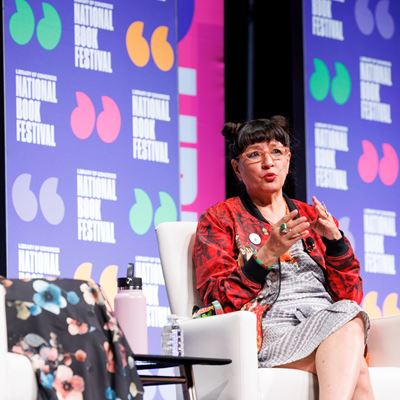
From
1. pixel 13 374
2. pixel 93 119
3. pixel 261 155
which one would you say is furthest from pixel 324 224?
pixel 93 119

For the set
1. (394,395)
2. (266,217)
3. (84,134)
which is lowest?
(394,395)

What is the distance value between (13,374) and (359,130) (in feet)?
11.4

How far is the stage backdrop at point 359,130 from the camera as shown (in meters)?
5.32

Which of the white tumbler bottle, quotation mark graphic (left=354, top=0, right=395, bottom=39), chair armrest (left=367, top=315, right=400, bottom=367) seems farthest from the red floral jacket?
quotation mark graphic (left=354, top=0, right=395, bottom=39)

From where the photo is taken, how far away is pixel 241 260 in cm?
325

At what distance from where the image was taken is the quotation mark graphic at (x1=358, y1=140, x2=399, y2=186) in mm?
5453

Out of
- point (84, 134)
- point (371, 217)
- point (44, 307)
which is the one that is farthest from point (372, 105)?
point (44, 307)

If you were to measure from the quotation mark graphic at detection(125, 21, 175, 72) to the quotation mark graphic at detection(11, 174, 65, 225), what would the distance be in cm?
78

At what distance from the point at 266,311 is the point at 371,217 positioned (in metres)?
2.39

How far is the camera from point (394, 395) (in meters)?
3.02

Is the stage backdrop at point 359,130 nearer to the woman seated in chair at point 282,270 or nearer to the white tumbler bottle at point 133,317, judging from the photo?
the woman seated in chair at point 282,270

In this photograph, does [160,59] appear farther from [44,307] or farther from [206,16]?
[44,307]

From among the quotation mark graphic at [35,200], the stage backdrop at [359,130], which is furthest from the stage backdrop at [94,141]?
the stage backdrop at [359,130]

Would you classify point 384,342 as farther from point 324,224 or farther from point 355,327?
point 324,224
